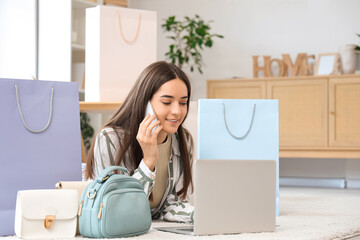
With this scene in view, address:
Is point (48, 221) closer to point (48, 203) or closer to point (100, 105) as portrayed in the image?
point (48, 203)

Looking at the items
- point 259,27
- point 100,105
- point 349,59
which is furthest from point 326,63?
point 100,105

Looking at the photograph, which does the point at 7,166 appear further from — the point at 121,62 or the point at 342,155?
the point at 342,155

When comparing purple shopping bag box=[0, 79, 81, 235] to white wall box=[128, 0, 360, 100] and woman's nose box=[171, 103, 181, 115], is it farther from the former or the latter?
white wall box=[128, 0, 360, 100]

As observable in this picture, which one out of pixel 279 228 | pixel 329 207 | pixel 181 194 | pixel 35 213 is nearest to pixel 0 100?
pixel 35 213

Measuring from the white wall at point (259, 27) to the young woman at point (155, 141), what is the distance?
403cm

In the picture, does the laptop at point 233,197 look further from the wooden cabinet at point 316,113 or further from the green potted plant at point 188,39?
the green potted plant at point 188,39

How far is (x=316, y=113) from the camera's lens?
5637 millimetres

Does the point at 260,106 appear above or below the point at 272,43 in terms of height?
below

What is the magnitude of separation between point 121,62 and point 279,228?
4.45 ft

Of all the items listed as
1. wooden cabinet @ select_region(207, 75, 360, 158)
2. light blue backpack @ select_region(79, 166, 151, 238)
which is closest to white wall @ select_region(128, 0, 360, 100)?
wooden cabinet @ select_region(207, 75, 360, 158)

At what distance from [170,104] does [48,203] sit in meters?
0.60

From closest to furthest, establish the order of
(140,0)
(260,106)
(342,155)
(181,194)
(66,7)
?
(181,194)
(260,106)
(66,7)
(342,155)
(140,0)

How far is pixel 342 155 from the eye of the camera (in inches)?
216

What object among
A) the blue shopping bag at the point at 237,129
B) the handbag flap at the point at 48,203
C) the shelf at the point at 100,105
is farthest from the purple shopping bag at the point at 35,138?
the shelf at the point at 100,105
